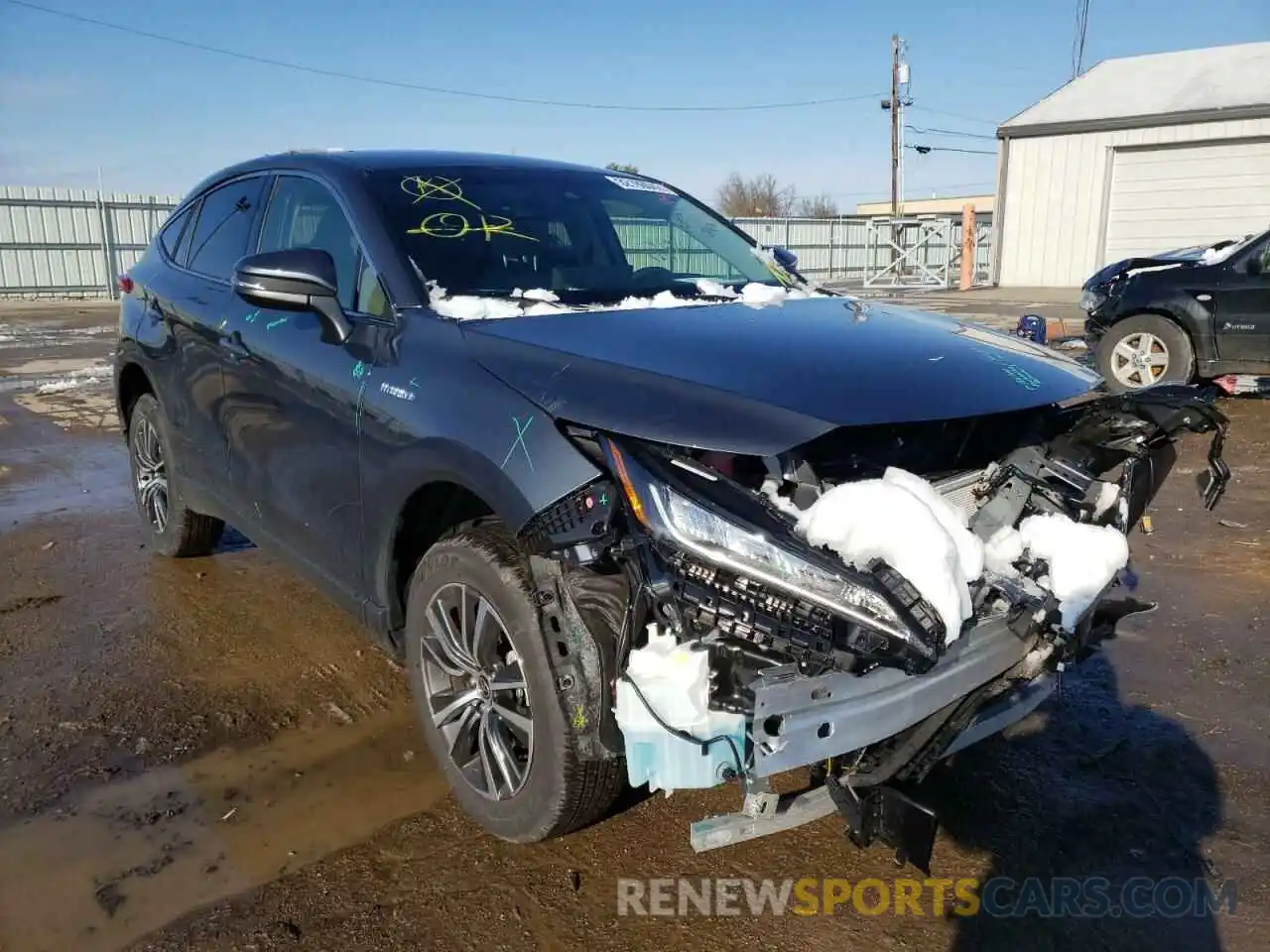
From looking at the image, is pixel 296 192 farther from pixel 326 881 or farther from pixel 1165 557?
pixel 1165 557

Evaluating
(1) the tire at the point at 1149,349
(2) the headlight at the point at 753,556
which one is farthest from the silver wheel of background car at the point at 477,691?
(1) the tire at the point at 1149,349

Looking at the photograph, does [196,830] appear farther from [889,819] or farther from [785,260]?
[785,260]

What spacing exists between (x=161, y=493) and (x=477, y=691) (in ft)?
9.93

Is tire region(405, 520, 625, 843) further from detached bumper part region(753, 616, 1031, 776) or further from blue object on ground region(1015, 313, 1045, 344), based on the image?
blue object on ground region(1015, 313, 1045, 344)

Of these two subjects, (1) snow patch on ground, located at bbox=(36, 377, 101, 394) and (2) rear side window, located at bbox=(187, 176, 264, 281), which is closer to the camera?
(2) rear side window, located at bbox=(187, 176, 264, 281)

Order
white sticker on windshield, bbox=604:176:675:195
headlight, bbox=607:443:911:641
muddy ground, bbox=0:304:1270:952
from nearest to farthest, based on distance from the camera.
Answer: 1. headlight, bbox=607:443:911:641
2. muddy ground, bbox=0:304:1270:952
3. white sticker on windshield, bbox=604:176:675:195

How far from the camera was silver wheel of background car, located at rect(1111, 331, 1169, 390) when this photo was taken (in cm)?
919

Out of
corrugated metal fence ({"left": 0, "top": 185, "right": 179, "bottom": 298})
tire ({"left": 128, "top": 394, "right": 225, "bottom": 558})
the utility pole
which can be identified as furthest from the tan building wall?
tire ({"left": 128, "top": 394, "right": 225, "bottom": 558})

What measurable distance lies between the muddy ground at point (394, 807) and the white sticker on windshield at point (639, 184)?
2.16 metres

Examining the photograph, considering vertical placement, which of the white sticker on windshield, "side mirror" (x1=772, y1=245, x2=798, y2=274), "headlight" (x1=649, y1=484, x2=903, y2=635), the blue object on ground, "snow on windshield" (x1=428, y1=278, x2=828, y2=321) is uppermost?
the white sticker on windshield

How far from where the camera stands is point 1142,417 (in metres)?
2.71

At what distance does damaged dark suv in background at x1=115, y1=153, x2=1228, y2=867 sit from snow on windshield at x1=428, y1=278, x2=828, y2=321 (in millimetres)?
17

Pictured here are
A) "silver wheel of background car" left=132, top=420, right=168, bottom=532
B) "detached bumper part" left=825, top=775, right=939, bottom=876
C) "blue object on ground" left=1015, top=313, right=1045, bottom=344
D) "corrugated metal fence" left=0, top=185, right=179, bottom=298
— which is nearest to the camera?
"detached bumper part" left=825, top=775, right=939, bottom=876

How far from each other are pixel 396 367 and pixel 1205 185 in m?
21.4
